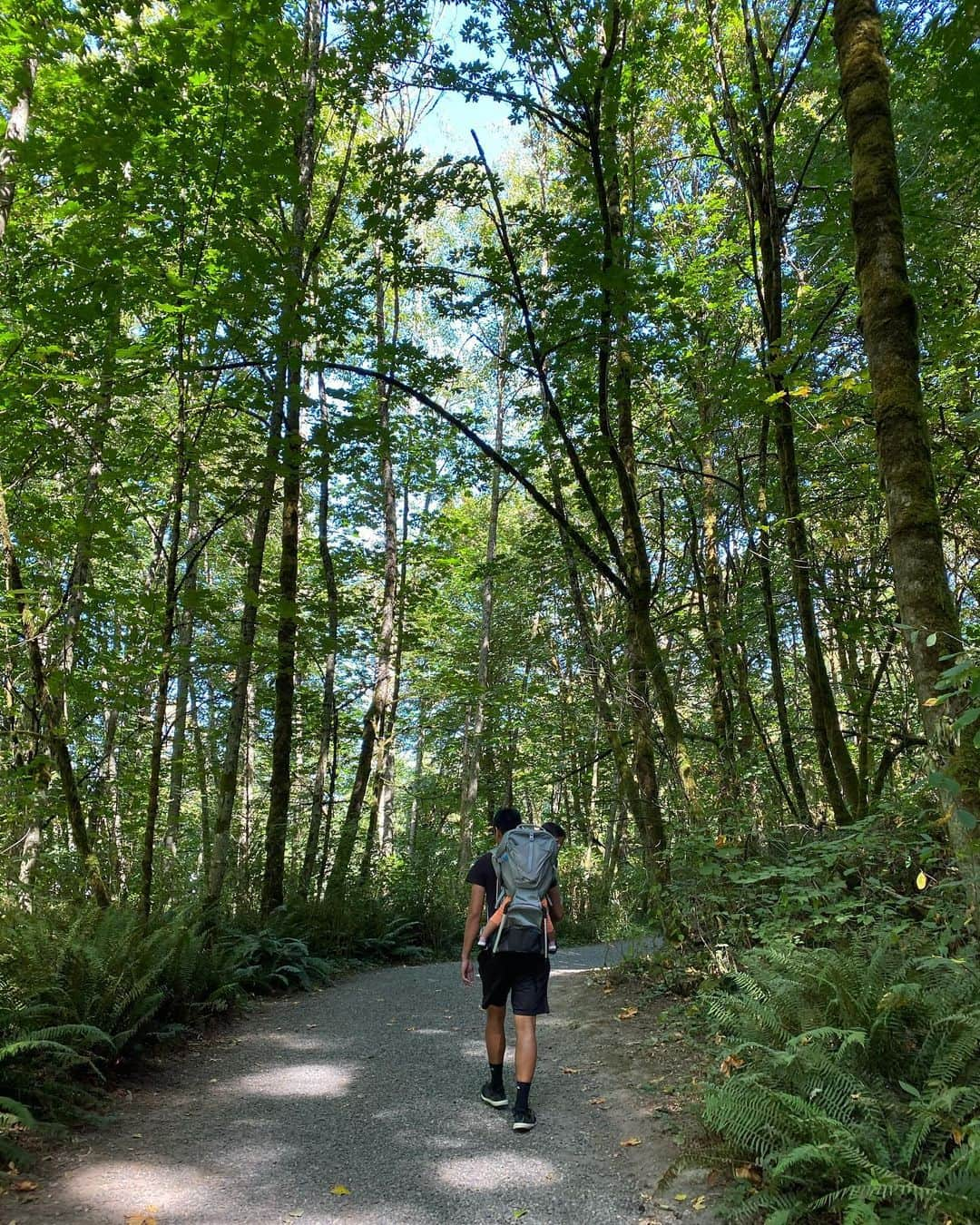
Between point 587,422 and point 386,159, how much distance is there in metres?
3.27

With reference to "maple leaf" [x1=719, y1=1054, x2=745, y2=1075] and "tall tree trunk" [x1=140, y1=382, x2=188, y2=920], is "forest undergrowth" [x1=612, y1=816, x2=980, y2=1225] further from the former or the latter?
"tall tree trunk" [x1=140, y1=382, x2=188, y2=920]

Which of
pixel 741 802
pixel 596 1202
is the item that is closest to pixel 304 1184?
pixel 596 1202

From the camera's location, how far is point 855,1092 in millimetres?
3018

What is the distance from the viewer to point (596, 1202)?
3379 mm

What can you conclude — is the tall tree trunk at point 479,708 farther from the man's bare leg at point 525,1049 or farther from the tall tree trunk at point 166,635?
the man's bare leg at point 525,1049

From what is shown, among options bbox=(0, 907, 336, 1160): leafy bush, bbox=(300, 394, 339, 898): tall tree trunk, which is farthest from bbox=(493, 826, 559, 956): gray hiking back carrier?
bbox=(300, 394, 339, 898): tall tree trunk

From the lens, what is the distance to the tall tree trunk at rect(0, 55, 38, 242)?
6.20 m

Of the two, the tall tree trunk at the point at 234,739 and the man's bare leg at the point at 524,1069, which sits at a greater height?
the tall tree trunk at the point at 234,739

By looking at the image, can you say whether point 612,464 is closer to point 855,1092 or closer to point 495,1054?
point 495,1054

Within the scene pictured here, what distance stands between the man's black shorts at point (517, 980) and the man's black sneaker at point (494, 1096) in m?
0.53

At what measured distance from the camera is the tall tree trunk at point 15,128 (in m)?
6.20

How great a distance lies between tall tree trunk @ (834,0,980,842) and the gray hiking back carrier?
2505mm

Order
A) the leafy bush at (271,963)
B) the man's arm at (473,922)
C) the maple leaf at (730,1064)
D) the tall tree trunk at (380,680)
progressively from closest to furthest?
the maple leaf at (730,1064), the man's arm at (473,922), the leafy bush at (271,963), the tall tree trunk at (380,680)

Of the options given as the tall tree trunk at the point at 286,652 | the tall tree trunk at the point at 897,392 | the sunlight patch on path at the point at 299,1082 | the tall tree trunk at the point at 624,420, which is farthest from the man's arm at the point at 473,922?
the tall tree trunk at the point at 286,652
